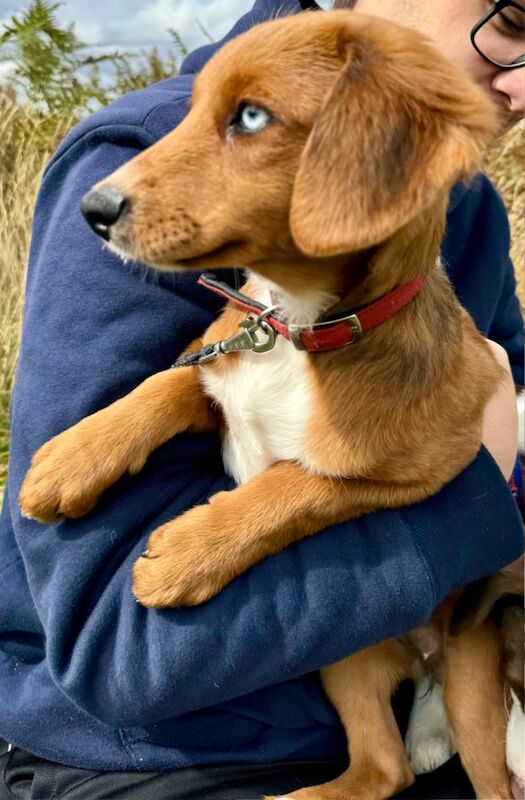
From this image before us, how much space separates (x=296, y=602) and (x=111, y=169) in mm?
1065

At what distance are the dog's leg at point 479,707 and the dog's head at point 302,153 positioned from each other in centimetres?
131

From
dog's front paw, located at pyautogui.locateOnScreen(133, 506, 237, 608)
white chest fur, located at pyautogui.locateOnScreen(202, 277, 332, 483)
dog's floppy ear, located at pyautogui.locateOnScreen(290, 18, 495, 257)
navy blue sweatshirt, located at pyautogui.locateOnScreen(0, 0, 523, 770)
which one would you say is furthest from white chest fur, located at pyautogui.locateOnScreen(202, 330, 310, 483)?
dog's floppy ear, located at pyautogui.locateOnScreen(290, 18, 495, 257)

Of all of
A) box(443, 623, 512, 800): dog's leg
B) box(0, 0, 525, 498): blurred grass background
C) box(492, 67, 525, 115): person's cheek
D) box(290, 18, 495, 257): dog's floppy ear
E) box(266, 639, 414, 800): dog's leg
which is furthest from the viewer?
box(0, 0, 525, 498): blurred grass background

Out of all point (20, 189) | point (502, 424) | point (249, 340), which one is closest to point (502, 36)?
point (502, 424)

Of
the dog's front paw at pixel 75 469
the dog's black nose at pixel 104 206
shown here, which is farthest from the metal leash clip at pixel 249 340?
the dog's black nose at pixel 104 206

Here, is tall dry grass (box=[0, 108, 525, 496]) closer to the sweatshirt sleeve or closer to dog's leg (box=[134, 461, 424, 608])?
the sweatshirt sleeve

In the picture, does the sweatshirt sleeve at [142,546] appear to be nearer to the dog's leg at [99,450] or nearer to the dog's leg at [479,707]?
the dog's leg at [99,450]

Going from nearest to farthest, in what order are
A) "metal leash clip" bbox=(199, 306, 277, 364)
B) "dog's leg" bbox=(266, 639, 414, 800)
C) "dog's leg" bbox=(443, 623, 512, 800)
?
"metal leash clip" bbox=(199, 306, 277, 364) → "dog's leg" bbox=(266, 639, 414, 800) → "dog's leg" bbox=(443, 623, 512, 800)

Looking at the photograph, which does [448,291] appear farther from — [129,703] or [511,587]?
[129,703]

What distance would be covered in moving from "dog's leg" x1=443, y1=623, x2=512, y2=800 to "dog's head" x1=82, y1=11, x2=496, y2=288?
4.31 ft

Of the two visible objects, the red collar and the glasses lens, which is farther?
the glasses lens

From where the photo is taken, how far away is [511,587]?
2234mm

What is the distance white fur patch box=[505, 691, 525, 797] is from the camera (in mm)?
2125

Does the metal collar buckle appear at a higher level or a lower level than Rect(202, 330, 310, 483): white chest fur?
higher
